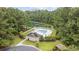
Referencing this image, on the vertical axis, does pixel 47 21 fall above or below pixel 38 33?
above

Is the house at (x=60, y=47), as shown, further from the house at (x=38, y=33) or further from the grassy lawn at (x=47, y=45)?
the house at (x=38, y=33)

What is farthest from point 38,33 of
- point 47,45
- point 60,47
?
point 60,47

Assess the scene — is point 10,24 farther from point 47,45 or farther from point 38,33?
point 47,45

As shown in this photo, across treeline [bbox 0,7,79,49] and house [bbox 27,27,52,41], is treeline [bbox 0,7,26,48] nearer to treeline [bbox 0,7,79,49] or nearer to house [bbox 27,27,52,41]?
treeline [bbox 0,7,79,49]

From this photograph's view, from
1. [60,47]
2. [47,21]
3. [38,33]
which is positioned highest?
[47,21]

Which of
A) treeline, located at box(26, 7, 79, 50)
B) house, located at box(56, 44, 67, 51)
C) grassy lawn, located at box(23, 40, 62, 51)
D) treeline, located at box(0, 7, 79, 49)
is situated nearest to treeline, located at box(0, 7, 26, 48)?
treeline, located at box(0, 7, 79, 49)

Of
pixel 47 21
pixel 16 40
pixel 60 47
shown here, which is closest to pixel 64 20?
pixel 47 21
